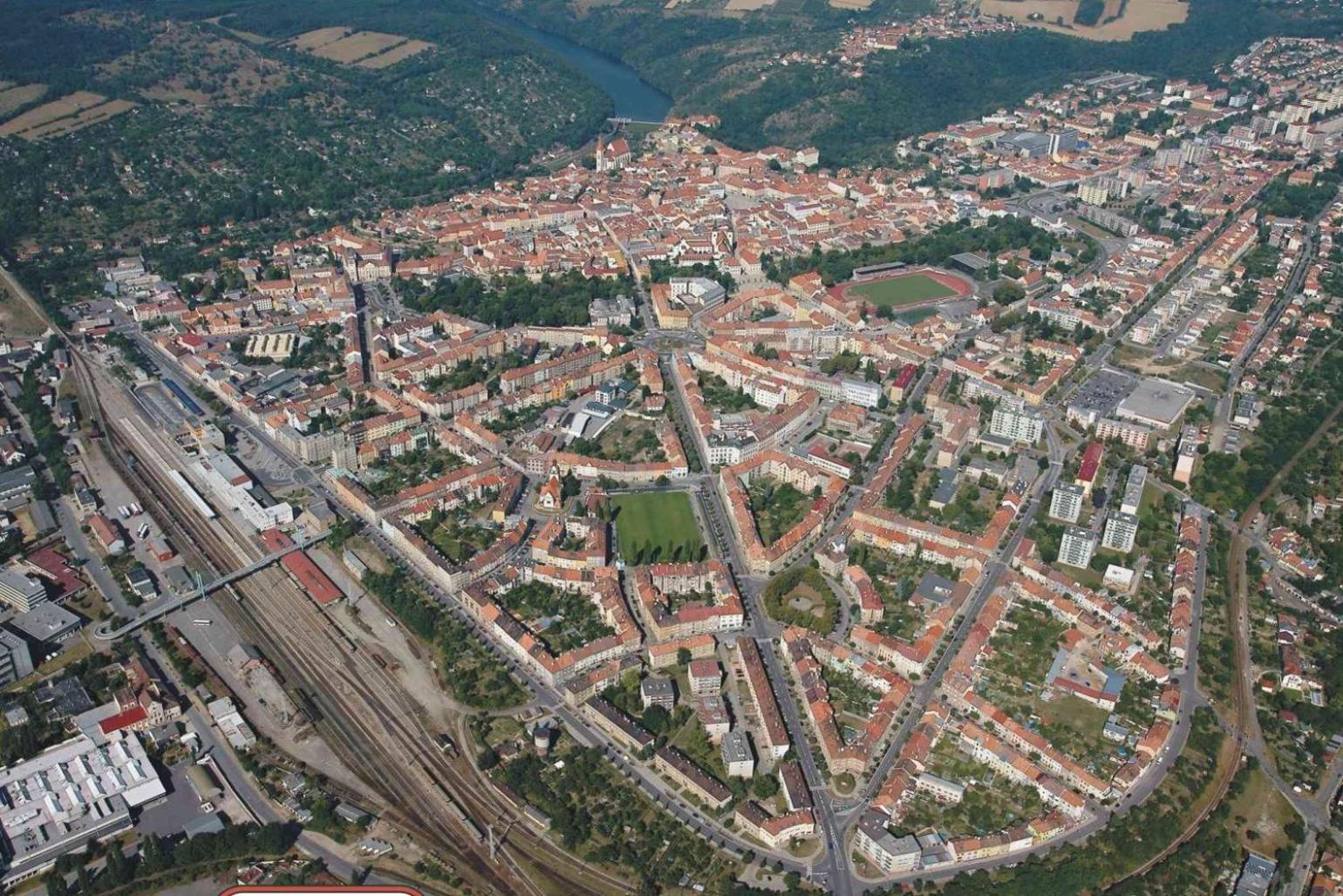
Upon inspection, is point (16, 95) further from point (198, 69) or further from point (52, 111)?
point (198, 69)

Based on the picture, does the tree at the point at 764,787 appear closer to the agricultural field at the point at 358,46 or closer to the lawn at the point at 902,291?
the lawn at the point at 902,291

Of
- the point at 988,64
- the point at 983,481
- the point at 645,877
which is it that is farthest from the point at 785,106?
the point at 645,877

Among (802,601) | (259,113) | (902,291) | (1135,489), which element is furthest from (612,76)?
(802,601)

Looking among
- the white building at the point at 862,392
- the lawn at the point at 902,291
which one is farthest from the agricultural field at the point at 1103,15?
the white building at the point at 862,392

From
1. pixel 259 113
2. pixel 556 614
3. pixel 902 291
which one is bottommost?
pixel 902 291

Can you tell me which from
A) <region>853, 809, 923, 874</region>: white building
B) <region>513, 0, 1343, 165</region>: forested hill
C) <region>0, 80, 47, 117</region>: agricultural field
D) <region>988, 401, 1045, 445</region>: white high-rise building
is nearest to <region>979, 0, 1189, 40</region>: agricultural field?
<region>513, 0, 1343, 165</region>: forested hill
